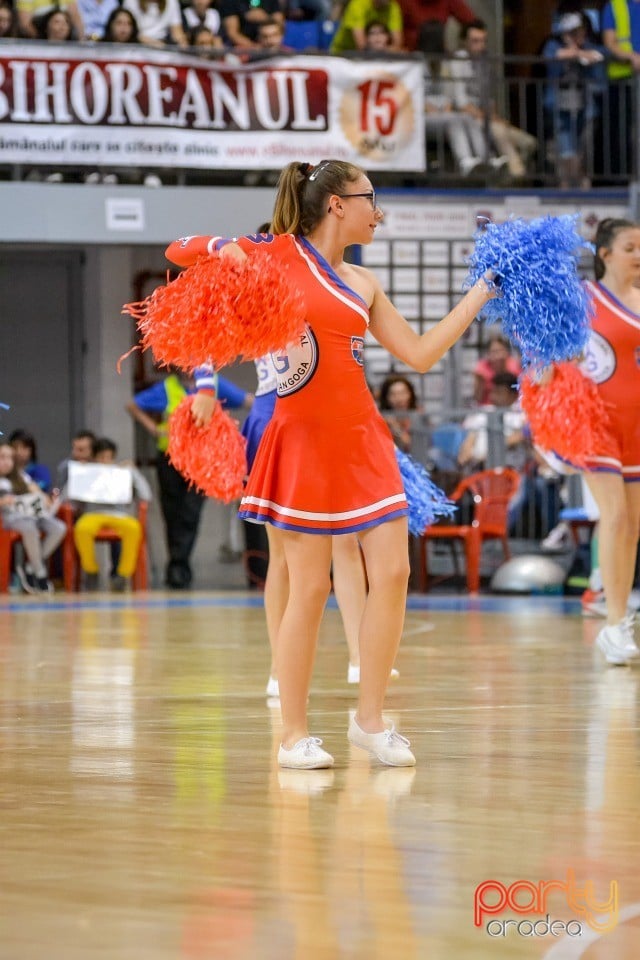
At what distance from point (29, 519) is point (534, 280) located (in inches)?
341

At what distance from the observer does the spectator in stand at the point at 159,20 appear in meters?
13.3

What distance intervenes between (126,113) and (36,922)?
1074cm

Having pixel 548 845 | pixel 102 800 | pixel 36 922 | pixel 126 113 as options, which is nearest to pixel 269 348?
pixel 102 800

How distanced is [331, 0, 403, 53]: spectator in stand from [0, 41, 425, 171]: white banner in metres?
0.68

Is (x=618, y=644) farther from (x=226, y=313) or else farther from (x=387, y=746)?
(x=226, y=313)

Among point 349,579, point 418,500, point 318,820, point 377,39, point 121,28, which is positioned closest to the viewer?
point 318,820

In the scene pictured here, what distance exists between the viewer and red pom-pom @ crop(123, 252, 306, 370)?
13.1ft

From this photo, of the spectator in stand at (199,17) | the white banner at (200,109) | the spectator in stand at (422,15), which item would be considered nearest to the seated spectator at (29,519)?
the white banner at (200,109)

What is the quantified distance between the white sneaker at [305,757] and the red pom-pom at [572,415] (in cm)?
286

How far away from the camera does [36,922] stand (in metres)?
2.64

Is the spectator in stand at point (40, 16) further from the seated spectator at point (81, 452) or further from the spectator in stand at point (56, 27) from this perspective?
the seated spectator at point (81, 452)

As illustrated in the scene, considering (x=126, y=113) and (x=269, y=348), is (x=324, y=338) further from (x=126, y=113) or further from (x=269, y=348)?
(x=126, y=113)

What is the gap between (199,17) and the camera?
1348 centimetres

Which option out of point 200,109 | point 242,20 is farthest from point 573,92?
point 200,109
